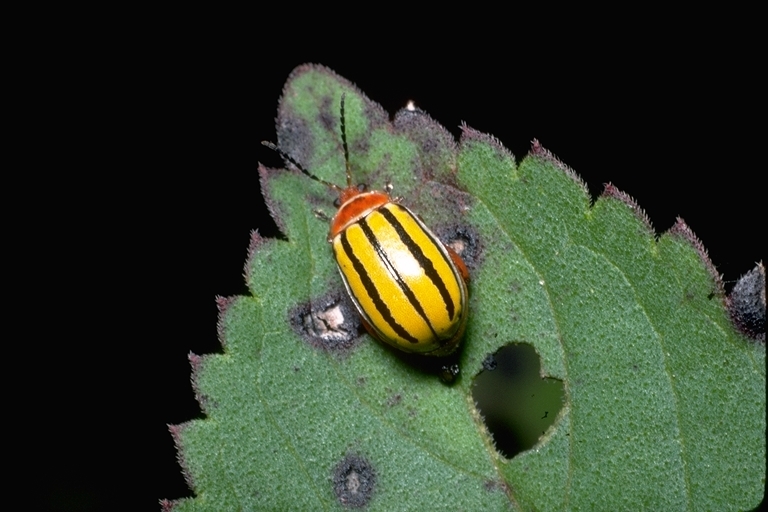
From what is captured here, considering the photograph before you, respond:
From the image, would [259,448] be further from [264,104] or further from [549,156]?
[264,104]

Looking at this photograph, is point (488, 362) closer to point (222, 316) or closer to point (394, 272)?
point (394, 272)

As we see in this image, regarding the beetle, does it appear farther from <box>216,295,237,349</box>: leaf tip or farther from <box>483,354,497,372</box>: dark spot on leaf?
<box>216,295,237,349</box>: leaf tip

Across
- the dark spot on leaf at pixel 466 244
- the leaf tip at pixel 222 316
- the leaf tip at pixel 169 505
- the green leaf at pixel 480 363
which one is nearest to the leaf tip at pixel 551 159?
the green leaf at pixel 480 363

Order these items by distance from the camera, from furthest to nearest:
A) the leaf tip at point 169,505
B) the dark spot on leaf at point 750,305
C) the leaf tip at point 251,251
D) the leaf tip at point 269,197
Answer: the leaf tip at point 269,197 → the leaf tip at point 251,251 → the leaf tip at point 169,505 → the dark spot on leaf at point 750,305

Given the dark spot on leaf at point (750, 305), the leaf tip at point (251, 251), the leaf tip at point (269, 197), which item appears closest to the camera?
the dark spot on leaf at point (750, 305)

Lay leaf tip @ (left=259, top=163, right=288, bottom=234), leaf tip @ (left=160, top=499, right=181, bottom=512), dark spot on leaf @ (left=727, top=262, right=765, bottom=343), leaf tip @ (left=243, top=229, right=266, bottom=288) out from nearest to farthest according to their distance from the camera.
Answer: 1. dark spot on leaf @ (left=727, top=262, right=765, bottom=343)
2. leaf tip @ (left=160, top=499, right=181, bottom=512)
3. leaf tip @ (left=243, top=229, right=266, bottom=288)
4. leaf tip @ (left=259, top=163, right=288, bottom=234)

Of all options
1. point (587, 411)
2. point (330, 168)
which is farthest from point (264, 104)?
point (587, 411)

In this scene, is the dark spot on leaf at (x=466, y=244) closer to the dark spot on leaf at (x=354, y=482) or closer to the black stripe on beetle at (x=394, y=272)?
the black stripe on beetle at (x=394, y=272)

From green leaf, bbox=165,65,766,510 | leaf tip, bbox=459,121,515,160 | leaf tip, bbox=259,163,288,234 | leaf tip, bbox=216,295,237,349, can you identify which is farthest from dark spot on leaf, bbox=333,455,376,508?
leaf tip, bbox=459,121,515,160
